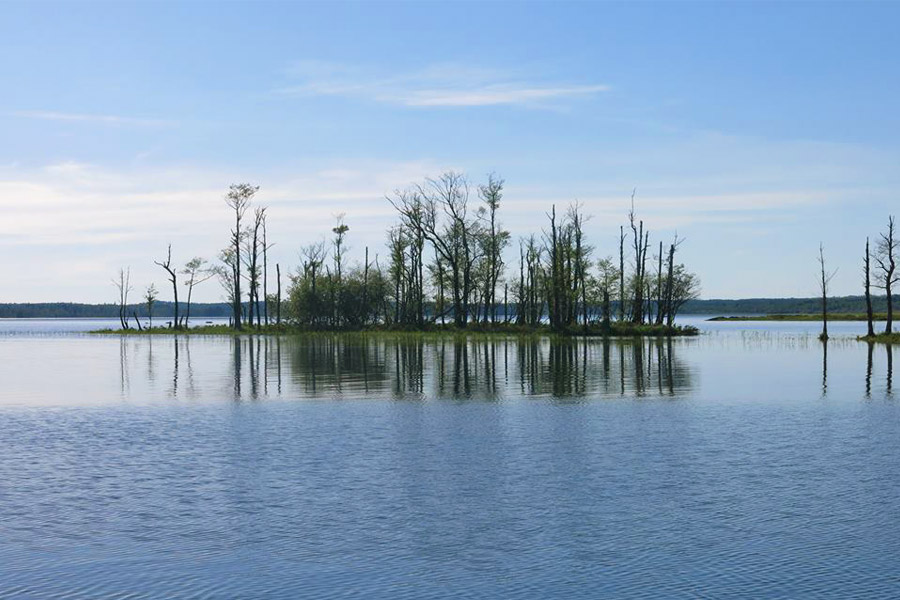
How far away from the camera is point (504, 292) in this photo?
10650 cm

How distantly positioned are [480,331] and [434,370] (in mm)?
40893

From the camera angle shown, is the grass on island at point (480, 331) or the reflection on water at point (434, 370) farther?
the grass on island at point (480, 331)

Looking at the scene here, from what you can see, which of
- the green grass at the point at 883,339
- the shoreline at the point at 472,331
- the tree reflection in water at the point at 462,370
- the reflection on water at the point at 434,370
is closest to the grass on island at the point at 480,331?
the shoreline at the point at 472,331

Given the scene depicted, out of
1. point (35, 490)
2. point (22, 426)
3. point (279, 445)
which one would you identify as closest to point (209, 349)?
point (22, 426)

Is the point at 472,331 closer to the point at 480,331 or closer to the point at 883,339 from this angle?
the point at 480,331

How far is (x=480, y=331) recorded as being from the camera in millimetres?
84688

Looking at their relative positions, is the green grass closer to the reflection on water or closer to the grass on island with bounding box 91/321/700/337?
the grass on island with bounding box 91/321/700/337

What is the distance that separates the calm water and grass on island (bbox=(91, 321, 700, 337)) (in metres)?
46.4

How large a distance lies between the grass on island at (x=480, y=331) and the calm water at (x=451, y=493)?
46.4 m

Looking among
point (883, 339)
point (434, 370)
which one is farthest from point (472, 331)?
point (434, 370)

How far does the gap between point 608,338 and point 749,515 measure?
63271mm

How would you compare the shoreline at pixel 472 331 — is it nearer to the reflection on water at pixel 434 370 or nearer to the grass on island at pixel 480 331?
the grass on island at pixel 480 331

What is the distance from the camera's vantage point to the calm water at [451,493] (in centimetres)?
1148

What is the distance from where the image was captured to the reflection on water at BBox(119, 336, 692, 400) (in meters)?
33.5
